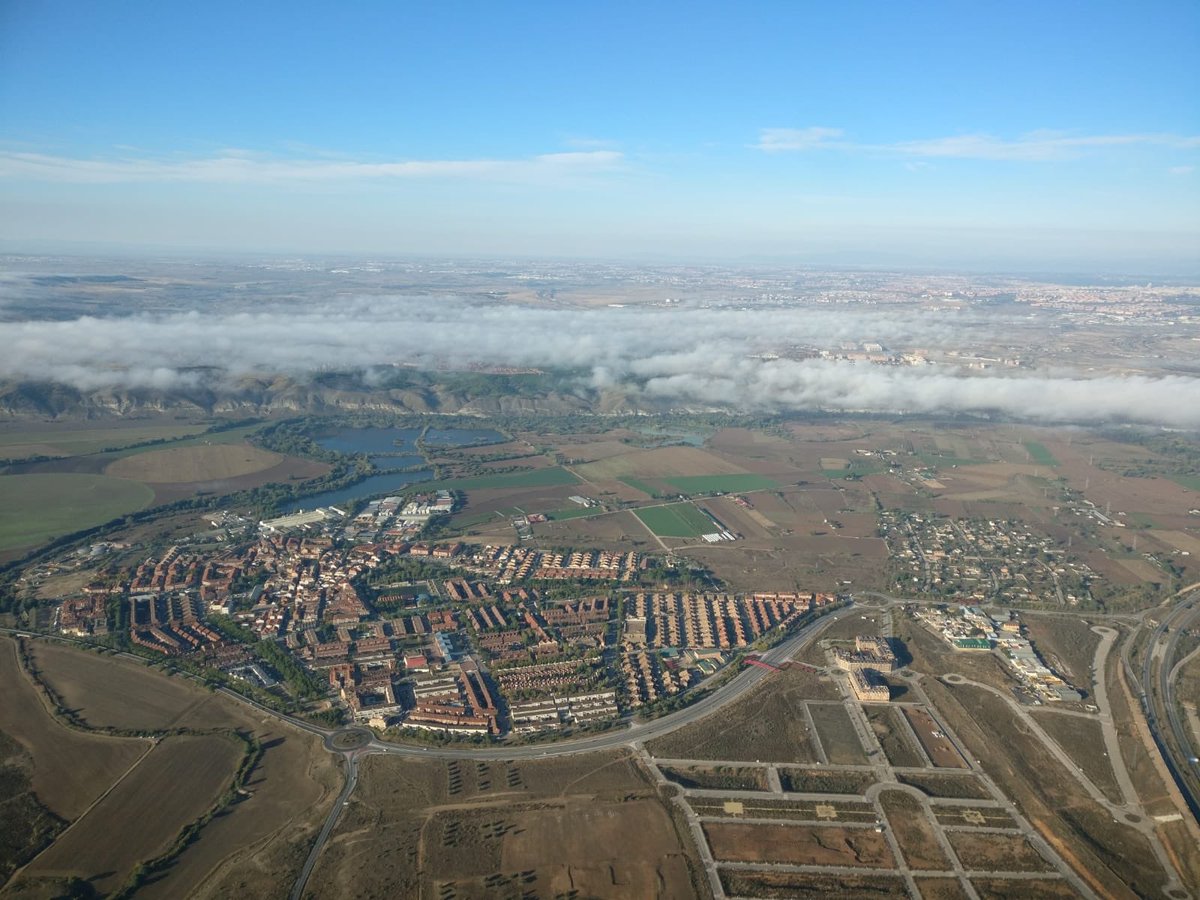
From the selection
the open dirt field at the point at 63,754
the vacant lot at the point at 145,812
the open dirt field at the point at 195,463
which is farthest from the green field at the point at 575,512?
the open dirt field at the point at 63,754

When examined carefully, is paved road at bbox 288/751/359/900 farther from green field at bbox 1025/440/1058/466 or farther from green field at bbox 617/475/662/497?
green field at bbox 1025/440/1058/466

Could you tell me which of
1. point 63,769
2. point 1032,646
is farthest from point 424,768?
point 1032,646

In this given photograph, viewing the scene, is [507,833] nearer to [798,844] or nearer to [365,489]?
[798,844]

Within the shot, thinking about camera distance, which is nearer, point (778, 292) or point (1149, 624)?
point (1149, 624)

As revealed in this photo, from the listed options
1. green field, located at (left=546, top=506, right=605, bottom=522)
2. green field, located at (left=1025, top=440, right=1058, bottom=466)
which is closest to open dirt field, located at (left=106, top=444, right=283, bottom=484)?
green field, located at (left=546, top=506, right=605, bottom=522)

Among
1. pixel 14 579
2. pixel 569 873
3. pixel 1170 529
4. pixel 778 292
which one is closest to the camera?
pixel 569 873

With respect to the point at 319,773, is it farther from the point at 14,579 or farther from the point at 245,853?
the point at 14,579

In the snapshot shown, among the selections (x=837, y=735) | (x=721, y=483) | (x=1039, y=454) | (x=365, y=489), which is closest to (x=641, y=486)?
(x=721, y=483)
